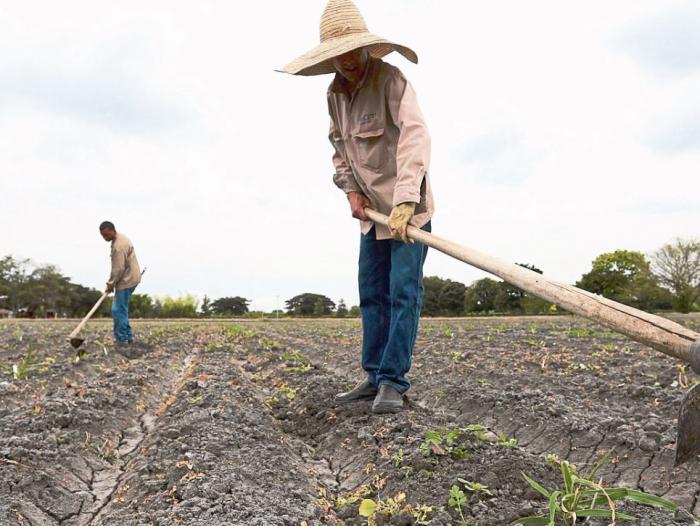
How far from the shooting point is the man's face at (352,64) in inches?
143

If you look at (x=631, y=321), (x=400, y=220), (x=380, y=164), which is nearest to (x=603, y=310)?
(x=631, y=321)

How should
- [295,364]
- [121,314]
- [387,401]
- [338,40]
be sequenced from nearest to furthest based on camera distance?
[338,40] < [387,401] < [295,364] < [121,314]

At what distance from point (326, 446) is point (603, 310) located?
6.69ft

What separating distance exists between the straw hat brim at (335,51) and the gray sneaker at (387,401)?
6.26 feet

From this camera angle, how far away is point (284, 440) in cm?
374

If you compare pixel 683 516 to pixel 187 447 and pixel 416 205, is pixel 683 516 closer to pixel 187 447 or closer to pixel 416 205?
pixel 416 205

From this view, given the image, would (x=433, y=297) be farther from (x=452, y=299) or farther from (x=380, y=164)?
(x=380, y=164)

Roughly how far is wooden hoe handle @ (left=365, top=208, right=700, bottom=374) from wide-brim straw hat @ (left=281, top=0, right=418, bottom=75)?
1429mm

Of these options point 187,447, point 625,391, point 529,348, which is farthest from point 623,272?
point 187,447

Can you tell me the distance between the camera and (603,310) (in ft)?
7.08

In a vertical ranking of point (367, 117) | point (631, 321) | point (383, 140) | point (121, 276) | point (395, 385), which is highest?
point (367, 117)

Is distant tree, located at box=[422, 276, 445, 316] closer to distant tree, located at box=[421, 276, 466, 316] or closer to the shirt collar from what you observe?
distant tree, located at box=[421, 276, 466, 316]

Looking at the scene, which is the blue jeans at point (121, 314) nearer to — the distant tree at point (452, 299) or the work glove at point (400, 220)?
the work glove at point (400, 220)

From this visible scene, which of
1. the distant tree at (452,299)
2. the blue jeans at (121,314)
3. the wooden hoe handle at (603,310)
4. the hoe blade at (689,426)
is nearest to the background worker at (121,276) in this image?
the blue jeans at (121,314)
